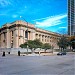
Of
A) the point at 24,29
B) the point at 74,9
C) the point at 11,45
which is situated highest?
the point at 74,9

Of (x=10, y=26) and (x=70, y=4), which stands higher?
(x=70, y=4)

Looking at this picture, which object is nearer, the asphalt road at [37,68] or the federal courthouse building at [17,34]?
the asphalt road at [37,68]

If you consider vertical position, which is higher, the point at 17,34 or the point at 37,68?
the point at 17,34

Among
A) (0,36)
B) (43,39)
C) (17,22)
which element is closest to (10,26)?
(17,22)

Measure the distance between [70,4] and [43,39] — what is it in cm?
4137

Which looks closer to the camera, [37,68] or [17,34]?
[37,68]

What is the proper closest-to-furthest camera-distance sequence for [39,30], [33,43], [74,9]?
[33,43] < [74,9] < [39,30]

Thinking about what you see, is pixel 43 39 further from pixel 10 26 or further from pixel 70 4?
pixel 70 4

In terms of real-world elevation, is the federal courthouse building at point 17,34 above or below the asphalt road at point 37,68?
above

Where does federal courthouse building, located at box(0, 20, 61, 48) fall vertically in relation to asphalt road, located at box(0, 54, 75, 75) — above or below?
above

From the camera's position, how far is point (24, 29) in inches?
4535

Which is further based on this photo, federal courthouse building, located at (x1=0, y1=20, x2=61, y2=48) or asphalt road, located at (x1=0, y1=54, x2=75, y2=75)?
federal courthouse building, located at (x1=0, y1=20, x2=61, y2=48)

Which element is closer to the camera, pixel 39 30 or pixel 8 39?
pixel 8 39

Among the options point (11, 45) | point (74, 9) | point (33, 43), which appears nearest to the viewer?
point (33, 43)
